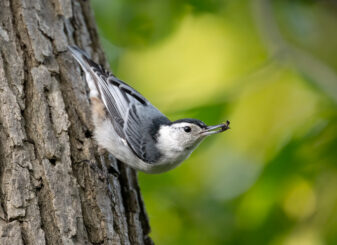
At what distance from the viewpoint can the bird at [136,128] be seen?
3.08 metres

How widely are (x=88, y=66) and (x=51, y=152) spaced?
2.60 ft

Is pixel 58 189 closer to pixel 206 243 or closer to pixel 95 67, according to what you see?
pixel 95 67

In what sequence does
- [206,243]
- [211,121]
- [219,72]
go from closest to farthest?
[211,121] → [206,243] → [219,72]

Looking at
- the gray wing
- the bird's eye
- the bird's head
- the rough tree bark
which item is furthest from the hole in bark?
the bird's eye

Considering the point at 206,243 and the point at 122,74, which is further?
the point at 122,74

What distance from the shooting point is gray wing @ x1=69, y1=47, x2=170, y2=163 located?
3.16 m

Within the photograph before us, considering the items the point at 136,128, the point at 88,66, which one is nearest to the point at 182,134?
the point at 136,128

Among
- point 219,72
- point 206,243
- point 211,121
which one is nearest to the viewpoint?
point 211,121

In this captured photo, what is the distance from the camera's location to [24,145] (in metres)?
Result: 2.33

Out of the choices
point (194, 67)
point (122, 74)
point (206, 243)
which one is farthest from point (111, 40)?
point (206, 243)

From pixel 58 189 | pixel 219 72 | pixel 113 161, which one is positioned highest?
pixel 219 72

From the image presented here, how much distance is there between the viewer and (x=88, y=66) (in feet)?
9.95

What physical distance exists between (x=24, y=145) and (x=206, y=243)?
69.1 inches

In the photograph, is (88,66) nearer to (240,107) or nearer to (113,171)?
(113,171)
